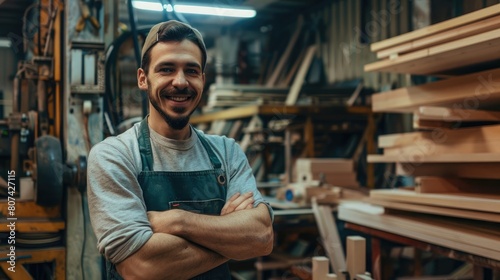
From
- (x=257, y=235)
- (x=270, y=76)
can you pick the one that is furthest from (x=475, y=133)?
(x=270, y=76)

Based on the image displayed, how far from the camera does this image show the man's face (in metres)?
1.71

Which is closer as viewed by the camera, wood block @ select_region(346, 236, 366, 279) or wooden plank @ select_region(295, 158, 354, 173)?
wood block @ select_region(346, 236, 366, 279)

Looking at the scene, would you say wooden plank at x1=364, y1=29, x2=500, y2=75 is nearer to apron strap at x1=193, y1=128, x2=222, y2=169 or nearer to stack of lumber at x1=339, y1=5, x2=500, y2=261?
stack of lumber at x1=339, y1=5, x2=500, y2=261

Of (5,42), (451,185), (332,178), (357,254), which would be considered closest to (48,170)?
(5,42)

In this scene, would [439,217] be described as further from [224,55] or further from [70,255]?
[224,55]

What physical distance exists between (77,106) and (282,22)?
713 cm

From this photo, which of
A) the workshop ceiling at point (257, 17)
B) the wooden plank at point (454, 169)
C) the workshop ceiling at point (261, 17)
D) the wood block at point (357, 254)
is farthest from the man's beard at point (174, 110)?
the workshop ceiling at point (261, 17)

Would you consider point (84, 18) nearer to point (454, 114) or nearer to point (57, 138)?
point (57, 138)

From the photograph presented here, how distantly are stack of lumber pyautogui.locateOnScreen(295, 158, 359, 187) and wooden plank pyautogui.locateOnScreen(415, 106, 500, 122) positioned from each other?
1.95 meters

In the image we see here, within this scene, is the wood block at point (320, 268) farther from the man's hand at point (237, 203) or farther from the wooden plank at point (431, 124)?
the wooden plank at point (431, 124)

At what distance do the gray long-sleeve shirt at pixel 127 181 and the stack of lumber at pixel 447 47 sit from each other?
1208 mm

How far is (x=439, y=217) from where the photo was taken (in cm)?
276

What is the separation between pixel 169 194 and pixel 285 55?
6.88m

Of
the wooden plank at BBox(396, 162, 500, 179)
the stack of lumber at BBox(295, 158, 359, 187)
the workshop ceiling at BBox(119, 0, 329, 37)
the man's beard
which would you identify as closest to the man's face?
the man's beard
